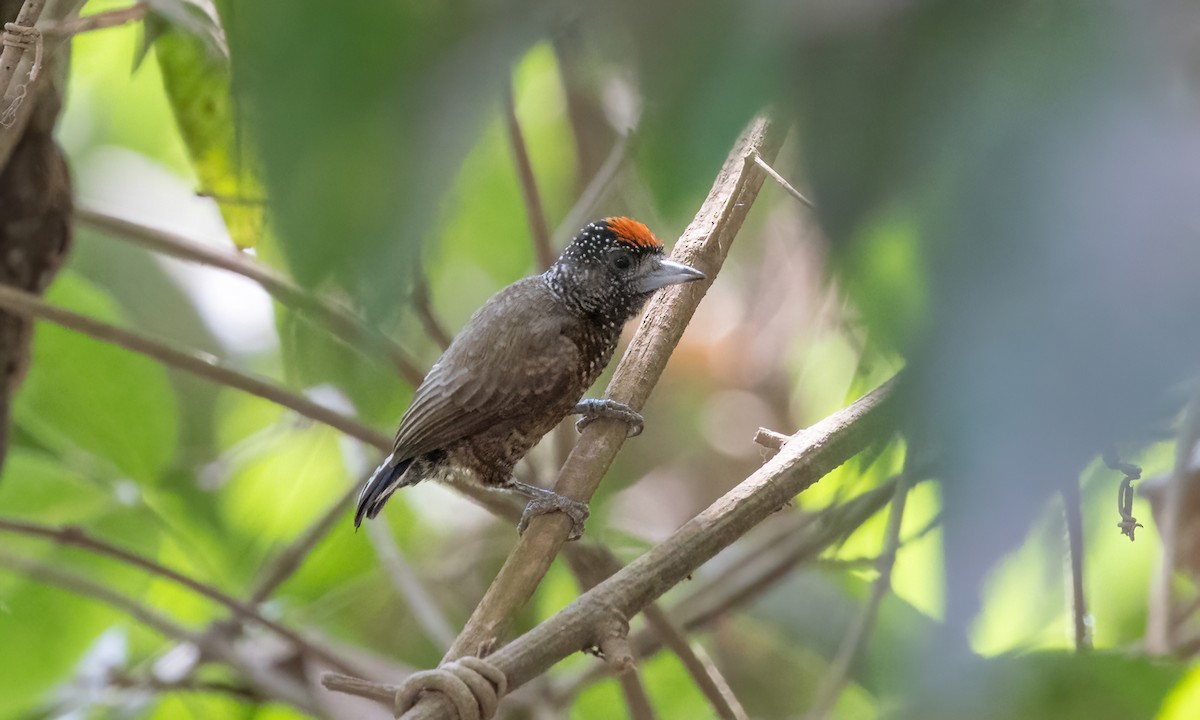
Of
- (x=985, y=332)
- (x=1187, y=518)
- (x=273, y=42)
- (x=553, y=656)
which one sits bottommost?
(x=985, y=332)

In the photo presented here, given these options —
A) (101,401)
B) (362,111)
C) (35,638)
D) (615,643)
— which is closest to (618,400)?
(615,643)

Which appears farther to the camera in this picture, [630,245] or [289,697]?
[289,697]

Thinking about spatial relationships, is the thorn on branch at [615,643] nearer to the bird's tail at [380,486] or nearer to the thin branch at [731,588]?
the bird's tail at [380,486]

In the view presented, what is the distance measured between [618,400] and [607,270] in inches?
16.8

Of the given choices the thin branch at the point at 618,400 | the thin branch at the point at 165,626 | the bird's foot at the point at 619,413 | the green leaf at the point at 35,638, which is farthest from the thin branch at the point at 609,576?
the green leaf at the point at 35,638

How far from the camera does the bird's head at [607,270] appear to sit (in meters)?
2.15

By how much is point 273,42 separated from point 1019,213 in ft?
0.74

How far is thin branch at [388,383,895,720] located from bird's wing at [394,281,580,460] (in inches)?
24.3

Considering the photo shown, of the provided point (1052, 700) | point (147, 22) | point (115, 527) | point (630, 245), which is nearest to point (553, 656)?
point (1052, 700)

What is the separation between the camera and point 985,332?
1.04ft

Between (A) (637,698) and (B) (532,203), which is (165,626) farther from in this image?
(B) (532,203)

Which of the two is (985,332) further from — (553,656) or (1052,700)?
(553,656)

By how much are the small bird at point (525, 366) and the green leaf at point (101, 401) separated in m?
0.77

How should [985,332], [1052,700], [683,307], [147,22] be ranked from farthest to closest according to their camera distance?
1. [683,307]
2. [147,22]
3. [1052,700]
4. [985,332]
